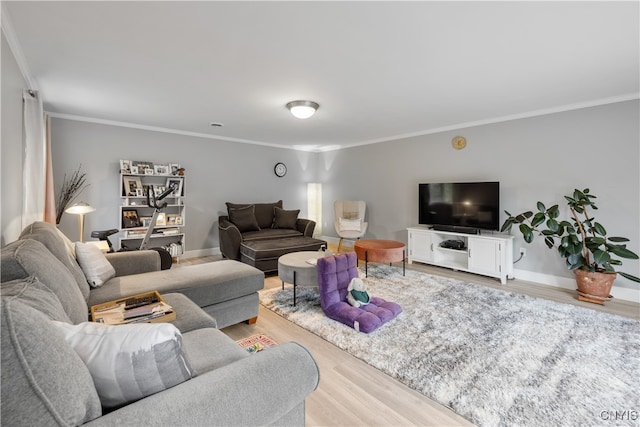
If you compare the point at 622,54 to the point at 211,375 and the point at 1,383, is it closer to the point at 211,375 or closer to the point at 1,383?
the point at 211,375

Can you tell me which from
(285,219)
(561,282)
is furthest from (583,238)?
(285,219)

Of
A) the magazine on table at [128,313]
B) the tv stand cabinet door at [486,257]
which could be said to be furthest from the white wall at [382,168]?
the magazine on table at [128,313]

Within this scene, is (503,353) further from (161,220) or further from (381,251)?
(161,220)

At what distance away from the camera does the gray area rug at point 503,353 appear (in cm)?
167

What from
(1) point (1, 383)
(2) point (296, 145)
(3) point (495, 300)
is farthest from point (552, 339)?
(2) point (296, 145)

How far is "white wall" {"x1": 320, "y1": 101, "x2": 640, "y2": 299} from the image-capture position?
3.28 m

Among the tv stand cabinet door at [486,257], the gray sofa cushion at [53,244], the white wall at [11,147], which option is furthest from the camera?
the tv stand cabinet door at [486,257]

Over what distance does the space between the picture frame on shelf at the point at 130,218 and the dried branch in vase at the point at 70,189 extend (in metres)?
0.62

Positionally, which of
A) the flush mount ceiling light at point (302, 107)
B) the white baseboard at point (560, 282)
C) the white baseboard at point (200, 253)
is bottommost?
the white baseboard at point (560, 282)

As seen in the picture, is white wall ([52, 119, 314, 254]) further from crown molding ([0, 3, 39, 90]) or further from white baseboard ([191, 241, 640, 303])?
white baseboard ([191, 241, 640, 303])

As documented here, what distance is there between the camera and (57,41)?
2.13 metres

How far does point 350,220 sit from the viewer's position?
573cm

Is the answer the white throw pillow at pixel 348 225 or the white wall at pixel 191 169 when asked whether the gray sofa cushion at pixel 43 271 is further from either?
the white throw pillow at pixel 348 225

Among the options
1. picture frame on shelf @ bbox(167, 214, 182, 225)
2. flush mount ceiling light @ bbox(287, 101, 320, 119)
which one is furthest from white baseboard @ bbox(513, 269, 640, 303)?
picture frame on shelf @ bbox(167, 214, 182, 225)
